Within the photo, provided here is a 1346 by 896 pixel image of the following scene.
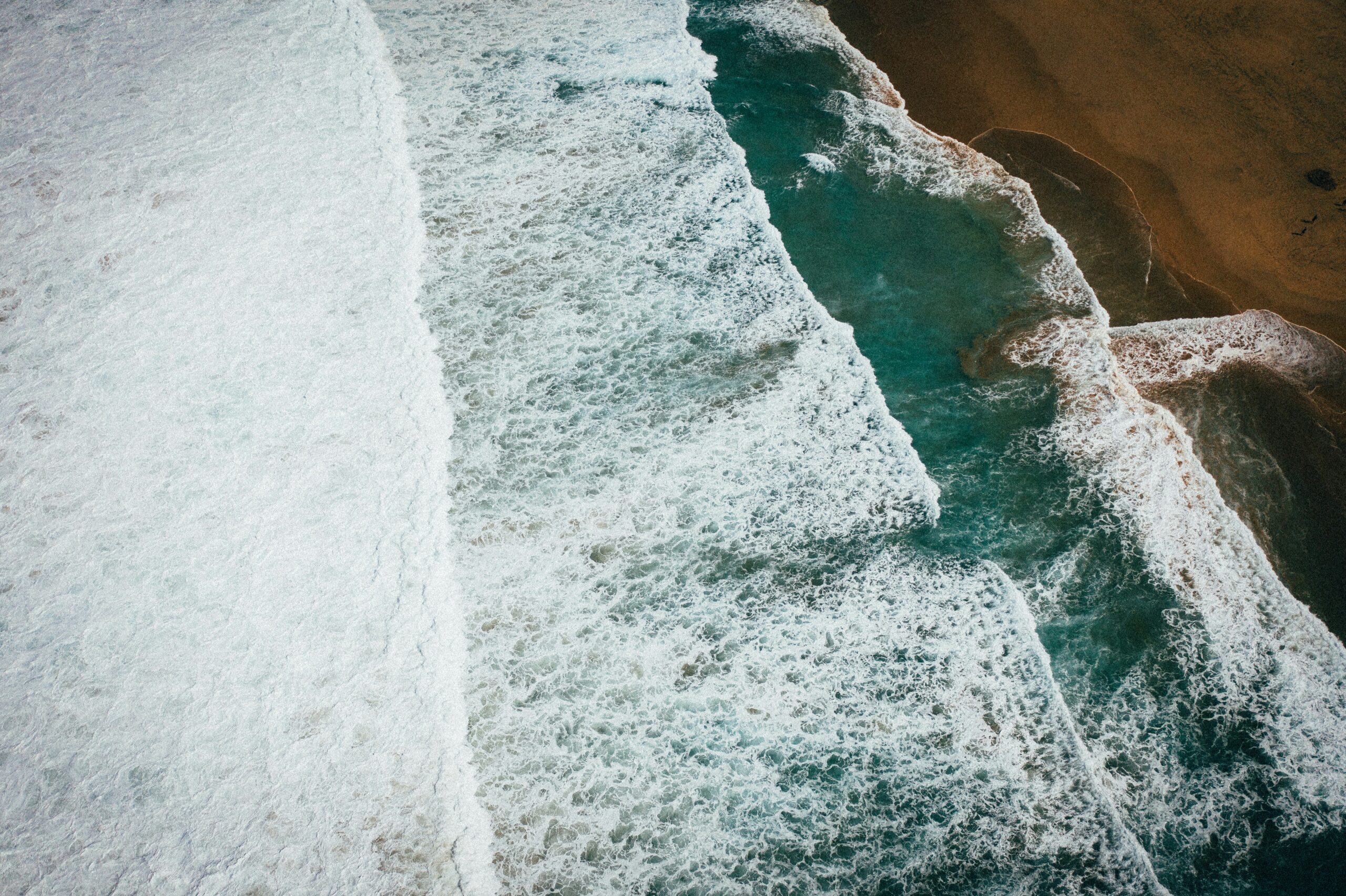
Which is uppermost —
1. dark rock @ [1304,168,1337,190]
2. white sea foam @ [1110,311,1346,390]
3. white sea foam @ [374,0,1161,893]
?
dark rock @ [1304,168,1337,190]

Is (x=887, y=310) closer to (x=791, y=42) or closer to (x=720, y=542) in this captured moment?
(x=720, y=542)

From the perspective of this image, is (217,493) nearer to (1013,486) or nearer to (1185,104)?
(1013,486)

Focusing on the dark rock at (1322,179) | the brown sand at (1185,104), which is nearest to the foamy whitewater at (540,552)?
the brown sand at (1185,104)

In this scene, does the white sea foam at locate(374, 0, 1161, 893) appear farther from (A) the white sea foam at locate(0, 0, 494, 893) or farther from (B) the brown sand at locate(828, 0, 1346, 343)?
(B) the brown sand at locate(828, 0, 1346, 343)

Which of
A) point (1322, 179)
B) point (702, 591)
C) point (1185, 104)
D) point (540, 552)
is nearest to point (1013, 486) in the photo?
point (702, 591)

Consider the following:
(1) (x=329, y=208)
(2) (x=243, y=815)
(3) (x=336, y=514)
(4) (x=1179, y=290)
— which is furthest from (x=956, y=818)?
(1) (x=329, y=208)

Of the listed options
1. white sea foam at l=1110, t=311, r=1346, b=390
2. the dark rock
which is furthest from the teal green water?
the dark rock
